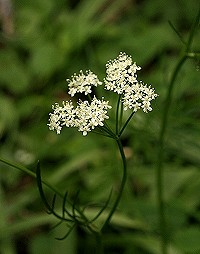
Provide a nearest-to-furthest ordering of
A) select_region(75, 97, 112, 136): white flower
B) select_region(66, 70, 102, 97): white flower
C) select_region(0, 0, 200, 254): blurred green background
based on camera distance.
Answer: select_region(75, 97, 112, 136): white flower → select_region(66, 70, 102, 97): white flower → select_region(0, 0, 200, 254): blurred green background

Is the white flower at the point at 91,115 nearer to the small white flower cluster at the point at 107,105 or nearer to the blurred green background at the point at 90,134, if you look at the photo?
the small white flower cluster at the point at 107,105

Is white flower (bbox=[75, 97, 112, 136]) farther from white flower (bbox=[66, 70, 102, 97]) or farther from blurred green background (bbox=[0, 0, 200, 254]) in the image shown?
blurred green background (bbox=[0, 0, 200, 254])

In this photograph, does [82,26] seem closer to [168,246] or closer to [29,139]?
[29,139]

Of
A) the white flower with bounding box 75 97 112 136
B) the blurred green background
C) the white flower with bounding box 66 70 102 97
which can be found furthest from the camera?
the blurred green background

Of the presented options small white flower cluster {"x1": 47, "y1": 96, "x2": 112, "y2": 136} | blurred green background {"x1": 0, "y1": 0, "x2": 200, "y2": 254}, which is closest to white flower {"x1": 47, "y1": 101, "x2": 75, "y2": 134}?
small white flower cluster {"x1": 47, "y1": 96, "x2": 112, "y2": 136}

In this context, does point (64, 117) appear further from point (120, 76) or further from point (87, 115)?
point (120, 76)

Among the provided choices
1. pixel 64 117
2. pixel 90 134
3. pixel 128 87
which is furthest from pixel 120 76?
pixel 90 134
